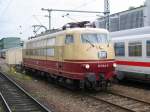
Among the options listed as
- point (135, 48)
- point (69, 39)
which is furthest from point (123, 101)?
point (135, 48)

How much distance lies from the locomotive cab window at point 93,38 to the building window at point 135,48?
1880mm

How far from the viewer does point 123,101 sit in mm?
14617

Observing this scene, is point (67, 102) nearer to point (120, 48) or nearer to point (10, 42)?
point (120, 48)

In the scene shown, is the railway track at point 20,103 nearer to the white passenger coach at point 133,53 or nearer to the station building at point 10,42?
the white passenger coach at point 133,53

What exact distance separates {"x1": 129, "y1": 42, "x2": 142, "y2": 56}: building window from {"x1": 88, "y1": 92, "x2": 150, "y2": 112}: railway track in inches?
110

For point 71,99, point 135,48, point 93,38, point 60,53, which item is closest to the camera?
point 71,99

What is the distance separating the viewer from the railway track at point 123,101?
510 inches

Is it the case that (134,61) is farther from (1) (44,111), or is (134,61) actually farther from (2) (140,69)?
(1) (44,111)

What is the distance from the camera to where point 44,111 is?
12.9 meters

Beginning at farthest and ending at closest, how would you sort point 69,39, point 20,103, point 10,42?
point 10,42 → point 69,39 → point 20,103

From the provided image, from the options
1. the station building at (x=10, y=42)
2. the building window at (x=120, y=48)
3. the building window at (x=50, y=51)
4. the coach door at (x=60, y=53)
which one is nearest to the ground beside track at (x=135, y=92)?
the building window at (x=120, y=48)

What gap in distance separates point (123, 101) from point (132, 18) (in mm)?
35053

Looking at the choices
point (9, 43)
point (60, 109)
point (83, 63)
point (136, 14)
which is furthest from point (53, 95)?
point (9, 43)

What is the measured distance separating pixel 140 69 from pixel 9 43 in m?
61.0
